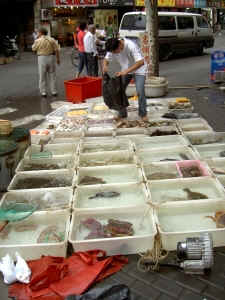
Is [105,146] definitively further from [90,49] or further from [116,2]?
[116,2]

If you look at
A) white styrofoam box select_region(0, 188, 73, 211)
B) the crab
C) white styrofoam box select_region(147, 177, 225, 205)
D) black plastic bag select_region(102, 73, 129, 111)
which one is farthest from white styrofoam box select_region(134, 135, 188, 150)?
the crab

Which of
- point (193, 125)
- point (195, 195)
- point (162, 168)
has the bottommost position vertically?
point (195, 195)

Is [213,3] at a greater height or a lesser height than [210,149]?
greater

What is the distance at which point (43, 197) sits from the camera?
420cm

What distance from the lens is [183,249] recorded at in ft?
10.0

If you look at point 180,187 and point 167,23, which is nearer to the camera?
point 180,187

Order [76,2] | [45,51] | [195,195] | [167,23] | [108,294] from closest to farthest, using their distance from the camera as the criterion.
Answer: [108,294]
[195,195]
[45,51]
[167,23]
[76,2]

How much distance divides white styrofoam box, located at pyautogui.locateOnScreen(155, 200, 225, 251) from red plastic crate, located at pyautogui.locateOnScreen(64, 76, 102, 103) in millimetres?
5468

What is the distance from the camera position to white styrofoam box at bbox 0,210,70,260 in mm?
3240

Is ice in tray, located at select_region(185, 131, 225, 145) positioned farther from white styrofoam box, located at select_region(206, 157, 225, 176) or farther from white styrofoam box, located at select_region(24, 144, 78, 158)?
white styrofoam box, located at select_region(24, 144, 78, 158)

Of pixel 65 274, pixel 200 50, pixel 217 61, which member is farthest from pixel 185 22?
pixel 65 274

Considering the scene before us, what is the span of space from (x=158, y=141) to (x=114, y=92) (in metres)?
1.42

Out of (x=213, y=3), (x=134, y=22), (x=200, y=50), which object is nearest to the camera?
(x=134, y=22)

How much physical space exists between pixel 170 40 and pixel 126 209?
15.3 metres
